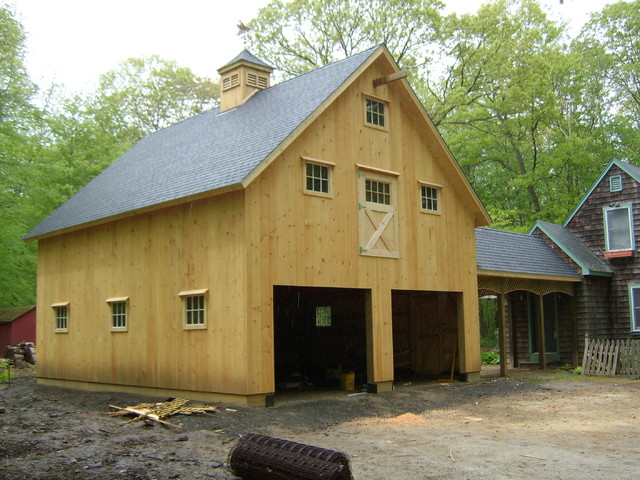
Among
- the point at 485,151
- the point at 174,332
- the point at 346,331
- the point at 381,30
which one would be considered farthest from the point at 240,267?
the point at 485,151

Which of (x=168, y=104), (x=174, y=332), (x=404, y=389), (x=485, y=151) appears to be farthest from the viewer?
(x=168, y=104)

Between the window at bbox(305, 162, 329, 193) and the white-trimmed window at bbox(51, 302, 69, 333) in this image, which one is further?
the white-trimmed window at bbox(51, 302, 69, 333)

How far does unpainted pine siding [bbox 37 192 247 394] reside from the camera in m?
12.1

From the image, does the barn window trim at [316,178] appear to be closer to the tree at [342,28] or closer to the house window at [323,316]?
the house window at [323,316]

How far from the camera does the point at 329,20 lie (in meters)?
31.2

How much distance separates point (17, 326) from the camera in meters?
24.0

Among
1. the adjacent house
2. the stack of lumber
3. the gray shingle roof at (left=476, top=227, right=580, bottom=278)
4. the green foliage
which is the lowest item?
the green foliage

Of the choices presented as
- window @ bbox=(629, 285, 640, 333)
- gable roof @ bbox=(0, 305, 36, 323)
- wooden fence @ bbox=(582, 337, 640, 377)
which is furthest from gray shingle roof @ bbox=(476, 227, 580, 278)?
gable roof @ bbox=(0, 305, 36, 323)

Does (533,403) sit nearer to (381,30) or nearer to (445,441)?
(445,441)

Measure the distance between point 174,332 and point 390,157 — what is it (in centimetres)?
615

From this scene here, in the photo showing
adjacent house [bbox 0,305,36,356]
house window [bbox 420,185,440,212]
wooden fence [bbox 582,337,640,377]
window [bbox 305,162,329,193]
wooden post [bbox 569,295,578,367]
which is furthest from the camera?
adjacent house [bbox 0,305,36,356]

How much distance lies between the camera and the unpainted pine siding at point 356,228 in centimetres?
1216

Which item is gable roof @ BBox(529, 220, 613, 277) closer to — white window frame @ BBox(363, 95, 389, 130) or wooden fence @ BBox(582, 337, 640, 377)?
wooden fence @ BBox(582, 337, 640, 377)

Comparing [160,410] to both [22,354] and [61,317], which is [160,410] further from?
[22,354]
